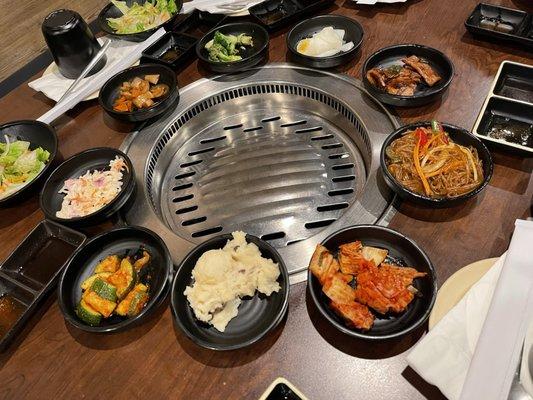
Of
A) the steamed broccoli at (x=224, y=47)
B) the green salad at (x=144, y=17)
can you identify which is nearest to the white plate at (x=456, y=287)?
the steamed broccoli at (x=224, y=47)

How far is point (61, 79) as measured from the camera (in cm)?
335

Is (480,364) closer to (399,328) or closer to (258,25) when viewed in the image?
(399,328)

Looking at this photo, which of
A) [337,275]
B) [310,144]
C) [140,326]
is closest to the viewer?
[337,275]

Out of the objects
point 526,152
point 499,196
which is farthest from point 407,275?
point 526,152

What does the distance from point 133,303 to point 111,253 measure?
421mm

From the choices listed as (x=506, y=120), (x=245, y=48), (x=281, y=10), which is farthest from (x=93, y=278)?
(x=281, y=10)

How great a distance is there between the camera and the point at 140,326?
205cm

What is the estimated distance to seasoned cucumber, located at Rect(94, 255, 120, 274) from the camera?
7.07 feet

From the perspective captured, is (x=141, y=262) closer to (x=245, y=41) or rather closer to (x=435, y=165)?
(x=435, y=165)

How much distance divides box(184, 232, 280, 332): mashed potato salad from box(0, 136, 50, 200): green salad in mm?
1472

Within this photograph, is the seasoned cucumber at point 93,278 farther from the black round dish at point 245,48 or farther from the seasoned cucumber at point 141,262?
the black round dish at point 245,48

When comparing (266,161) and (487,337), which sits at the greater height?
(487,337)

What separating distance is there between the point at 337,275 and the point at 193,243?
825mm

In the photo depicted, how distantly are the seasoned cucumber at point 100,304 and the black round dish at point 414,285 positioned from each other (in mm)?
939
